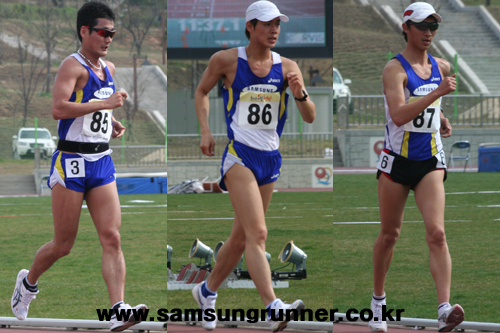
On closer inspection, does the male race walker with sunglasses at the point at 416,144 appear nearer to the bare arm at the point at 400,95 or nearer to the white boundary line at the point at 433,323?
the bare arm at the point at 400,95

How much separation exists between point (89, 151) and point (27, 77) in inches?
1742

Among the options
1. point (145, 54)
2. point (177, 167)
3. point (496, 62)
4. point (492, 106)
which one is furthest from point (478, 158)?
point (145, 54)

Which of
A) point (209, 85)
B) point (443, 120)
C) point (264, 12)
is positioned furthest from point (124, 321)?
point (443, 120)

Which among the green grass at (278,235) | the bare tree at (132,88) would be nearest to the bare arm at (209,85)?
the green grass at (278,235)

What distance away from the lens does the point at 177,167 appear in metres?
24.2

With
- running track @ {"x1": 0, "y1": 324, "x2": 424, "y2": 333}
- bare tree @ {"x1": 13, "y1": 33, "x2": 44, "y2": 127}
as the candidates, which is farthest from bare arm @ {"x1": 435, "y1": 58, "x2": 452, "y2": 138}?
bare tree @ {"x1": 13, "y1": 33, "x2": 44, "y2": 127}

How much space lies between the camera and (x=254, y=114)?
175 inches

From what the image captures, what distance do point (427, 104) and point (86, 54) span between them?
89.1 inches

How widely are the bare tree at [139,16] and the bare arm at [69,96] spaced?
45012 millimetres

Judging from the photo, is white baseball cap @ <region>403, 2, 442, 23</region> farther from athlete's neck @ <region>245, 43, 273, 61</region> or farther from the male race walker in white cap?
athlete's neck @ <region>245, 43, 273, 61</region>

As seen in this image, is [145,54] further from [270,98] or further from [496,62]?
[270,98]

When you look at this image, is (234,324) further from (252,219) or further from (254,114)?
(254,114)

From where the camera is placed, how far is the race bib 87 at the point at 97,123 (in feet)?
15.2

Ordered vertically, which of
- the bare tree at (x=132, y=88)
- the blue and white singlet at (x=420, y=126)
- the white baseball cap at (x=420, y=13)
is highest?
the bare tree at (x=132, y=88)
